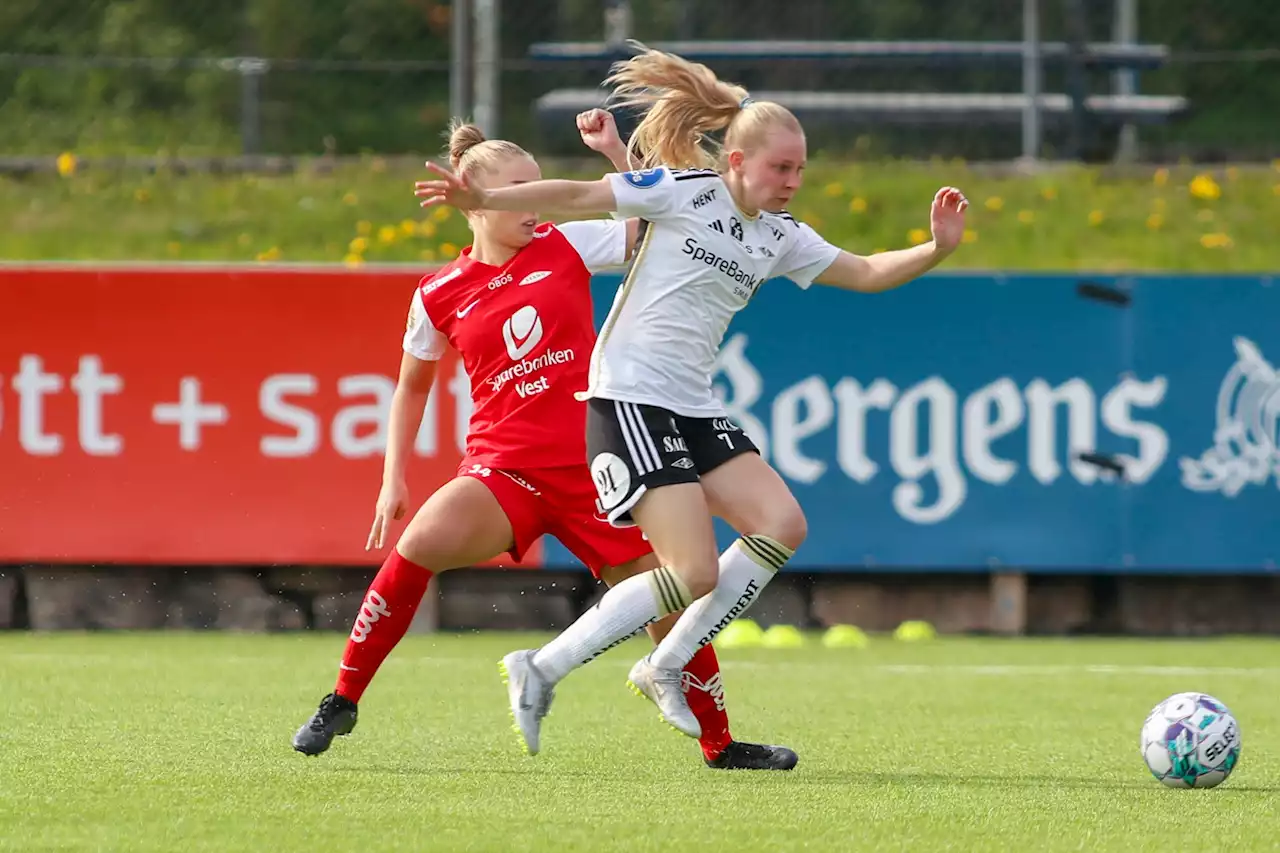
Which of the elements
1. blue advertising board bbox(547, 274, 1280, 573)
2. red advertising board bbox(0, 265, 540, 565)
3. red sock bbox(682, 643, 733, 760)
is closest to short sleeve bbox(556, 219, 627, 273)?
red sock bbox(682, 643, 733, 760)

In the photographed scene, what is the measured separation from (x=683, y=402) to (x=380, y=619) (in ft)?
3.56

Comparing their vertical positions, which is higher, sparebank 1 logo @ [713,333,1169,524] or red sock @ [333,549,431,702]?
red sock @ [333,549,431,702]

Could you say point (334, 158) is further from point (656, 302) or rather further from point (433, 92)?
point (656, 302)

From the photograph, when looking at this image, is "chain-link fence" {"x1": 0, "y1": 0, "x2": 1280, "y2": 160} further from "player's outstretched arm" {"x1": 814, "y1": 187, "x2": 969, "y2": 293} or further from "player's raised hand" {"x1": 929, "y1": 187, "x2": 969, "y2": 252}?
"player's raised hand" {"x1": 929, "y1": 187, "x2": 969, "y2": 252}

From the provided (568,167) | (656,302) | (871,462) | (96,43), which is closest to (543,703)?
(656,302)

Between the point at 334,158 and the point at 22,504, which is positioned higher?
the point at 334,158

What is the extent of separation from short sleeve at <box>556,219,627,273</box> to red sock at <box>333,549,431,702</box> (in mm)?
999

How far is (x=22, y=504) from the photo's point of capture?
432 inches

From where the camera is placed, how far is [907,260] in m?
5.88

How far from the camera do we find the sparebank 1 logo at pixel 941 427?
10883 mm

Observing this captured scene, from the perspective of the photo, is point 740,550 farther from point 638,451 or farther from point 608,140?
point 608,140

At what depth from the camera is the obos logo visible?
600 cm

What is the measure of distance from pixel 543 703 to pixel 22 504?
241 inches

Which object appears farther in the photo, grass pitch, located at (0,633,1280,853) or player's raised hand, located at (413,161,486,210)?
player's raised hand, located at (413,161,486,210)
